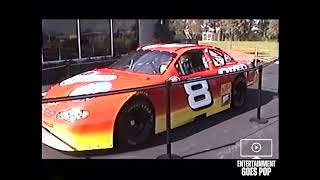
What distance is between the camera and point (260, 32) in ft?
12.6

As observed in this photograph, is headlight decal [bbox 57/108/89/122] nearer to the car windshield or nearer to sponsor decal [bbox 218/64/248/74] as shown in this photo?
the car windshield

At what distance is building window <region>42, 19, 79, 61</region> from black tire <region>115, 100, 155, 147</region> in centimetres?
71

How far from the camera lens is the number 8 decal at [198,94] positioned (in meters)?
3.91

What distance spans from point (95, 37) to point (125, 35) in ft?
0.96

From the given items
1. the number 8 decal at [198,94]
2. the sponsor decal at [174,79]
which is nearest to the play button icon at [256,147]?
the number 8 decal at [198,94]

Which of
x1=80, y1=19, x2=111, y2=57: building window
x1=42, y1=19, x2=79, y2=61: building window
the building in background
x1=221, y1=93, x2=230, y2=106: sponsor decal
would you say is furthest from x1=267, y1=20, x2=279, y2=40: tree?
x1=42, y1=19, x2=79, y2=61: building window

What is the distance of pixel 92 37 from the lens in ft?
12.8

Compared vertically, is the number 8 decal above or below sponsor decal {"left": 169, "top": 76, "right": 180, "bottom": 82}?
below

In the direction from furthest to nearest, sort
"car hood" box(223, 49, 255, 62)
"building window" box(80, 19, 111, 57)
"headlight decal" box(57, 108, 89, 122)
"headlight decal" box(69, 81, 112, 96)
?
1. "car hood" box(223, 49, 255, 62)
2. "building window" box(80, 19, 111, 57)
3. "headlight decal" box(69, 81, 112, 96)
4. "headlight decal" box(57, 108, 89, 122)

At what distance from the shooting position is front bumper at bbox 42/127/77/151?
3.70 m

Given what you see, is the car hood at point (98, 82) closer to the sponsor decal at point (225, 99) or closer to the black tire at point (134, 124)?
the black tire at point (134, 124)

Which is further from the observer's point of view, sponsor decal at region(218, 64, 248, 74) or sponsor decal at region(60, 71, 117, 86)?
sponsor decal at region(218, 64, 248, 74)

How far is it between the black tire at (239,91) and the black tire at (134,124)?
2.82 feet
